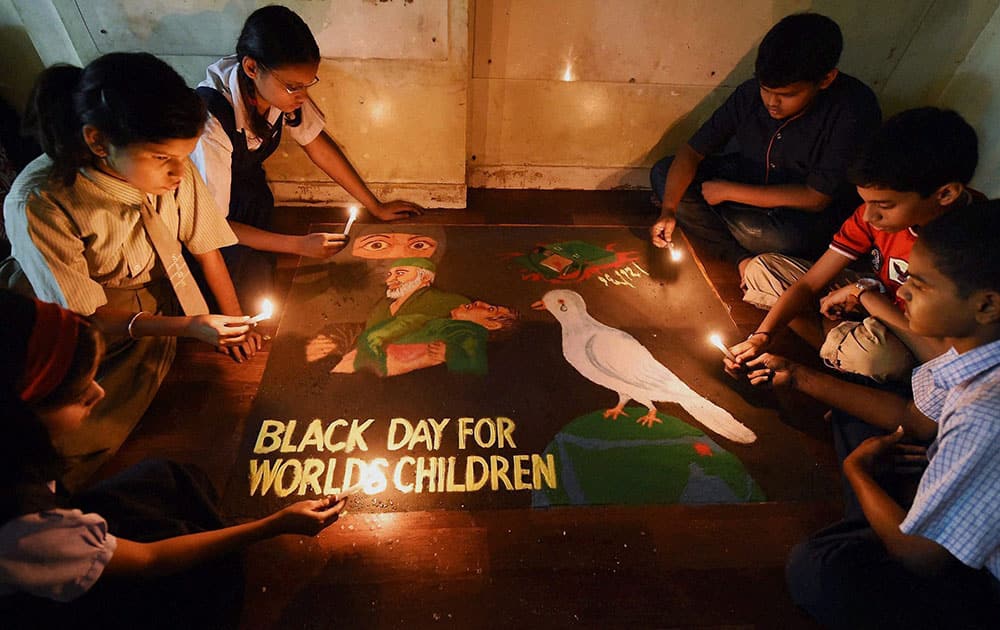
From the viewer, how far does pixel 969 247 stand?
47.6 inches

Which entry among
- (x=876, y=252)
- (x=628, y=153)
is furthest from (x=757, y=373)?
(x=628, y=153)

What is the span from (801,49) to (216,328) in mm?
2396

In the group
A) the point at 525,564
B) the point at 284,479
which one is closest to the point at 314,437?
the point at 284,479

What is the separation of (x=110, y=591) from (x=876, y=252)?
2680mm

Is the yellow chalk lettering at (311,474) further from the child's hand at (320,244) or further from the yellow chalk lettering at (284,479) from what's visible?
the child's hand at (320,244)

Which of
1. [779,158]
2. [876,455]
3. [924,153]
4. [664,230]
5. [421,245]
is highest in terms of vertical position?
[924,153]

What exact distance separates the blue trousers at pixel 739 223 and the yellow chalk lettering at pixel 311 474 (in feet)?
7.37

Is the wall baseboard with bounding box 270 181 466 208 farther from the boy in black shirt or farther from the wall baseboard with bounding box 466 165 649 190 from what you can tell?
the boy in black shirt

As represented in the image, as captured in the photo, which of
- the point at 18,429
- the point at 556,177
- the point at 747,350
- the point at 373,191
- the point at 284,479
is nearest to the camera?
the point at 18,429

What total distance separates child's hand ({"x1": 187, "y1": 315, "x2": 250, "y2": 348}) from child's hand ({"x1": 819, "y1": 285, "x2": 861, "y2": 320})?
7.49ft

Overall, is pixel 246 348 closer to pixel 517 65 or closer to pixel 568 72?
pixel 517 65

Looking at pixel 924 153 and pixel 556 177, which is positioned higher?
pixel 924 153

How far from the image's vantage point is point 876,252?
213 centimetres

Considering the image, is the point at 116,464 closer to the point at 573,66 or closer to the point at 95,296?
the point at 95,296
